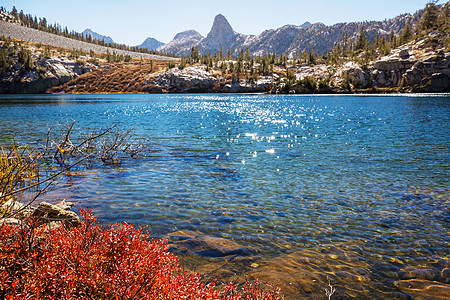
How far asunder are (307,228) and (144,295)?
23.4 ft

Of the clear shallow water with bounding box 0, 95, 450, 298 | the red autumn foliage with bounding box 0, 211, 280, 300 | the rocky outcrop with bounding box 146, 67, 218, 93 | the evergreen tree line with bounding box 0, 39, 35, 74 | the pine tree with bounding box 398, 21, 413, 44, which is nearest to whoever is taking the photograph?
the red autumn foliage with bounding box 0, 211, 280, 300

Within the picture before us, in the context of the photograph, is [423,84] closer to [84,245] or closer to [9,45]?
[84,245]

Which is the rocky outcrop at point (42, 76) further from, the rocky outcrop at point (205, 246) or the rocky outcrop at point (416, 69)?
the rocky outcrop at point (205, 246)

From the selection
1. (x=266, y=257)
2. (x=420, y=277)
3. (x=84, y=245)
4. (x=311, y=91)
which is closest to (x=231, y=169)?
(x=266, y=257)

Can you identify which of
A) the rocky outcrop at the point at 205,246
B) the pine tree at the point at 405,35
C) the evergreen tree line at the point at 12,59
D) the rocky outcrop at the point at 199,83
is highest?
the pine tree at the point at 405,35

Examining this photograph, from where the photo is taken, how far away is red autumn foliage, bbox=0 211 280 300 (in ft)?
11.0

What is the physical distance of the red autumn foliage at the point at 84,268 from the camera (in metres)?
3.35

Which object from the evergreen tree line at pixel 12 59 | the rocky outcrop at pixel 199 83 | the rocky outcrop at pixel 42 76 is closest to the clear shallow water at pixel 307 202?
the rocky outcrop at pixel 199 83

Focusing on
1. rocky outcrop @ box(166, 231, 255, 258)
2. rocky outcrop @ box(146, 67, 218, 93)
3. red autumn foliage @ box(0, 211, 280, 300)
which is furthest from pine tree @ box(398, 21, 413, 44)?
red autumn foliage @ box(0, 211, 280, 300)

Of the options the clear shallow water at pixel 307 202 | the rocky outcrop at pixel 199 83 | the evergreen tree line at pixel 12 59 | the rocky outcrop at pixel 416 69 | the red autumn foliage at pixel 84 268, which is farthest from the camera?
the rocky outcrop at pixel 199 83

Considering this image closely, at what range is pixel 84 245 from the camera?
4.26 meters

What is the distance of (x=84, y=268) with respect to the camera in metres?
3.74

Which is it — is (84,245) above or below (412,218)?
above

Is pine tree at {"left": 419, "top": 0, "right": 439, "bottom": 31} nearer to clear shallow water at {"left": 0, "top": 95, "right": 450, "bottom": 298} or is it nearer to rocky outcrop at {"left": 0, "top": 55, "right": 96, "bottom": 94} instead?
clear shallow water at {"left": 0, "top": 95, "right": 450, "bottom": 298}
